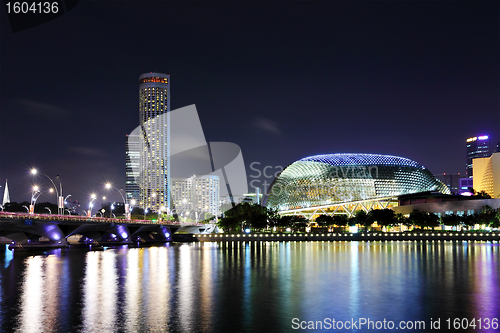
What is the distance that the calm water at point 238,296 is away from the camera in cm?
2145

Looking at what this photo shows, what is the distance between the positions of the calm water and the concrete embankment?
57.8 meters

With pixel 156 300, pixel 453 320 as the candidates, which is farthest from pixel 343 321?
pixel 156 300

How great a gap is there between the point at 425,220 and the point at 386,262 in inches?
2725

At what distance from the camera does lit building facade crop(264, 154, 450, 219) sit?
141 meters

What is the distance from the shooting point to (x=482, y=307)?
2461 centimetres

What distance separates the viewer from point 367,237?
103 m

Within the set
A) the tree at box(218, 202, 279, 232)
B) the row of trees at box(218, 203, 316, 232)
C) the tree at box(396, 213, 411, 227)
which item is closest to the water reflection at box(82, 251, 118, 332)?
the tree at box(218, 202, 279, 232)

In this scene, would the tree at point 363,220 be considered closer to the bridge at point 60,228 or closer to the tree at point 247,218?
the tree at point 247,218

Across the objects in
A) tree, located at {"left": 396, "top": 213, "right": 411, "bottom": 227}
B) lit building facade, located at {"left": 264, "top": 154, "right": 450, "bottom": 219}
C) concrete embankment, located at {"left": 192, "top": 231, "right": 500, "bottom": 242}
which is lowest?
concrete embankment, located at {"left": 192, "top": 231, "right": 500, "bottom": 242}

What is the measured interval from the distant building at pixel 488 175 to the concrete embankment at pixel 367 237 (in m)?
68.7

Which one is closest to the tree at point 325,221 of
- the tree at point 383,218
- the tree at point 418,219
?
the tree at point 383,218

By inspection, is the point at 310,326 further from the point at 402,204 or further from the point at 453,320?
the point at 402,204

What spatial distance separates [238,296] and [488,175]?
16869cm

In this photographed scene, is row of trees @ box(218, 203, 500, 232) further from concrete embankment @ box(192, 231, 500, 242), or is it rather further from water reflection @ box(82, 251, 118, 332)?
water reflection @ box(82, 251, 118, 332)
